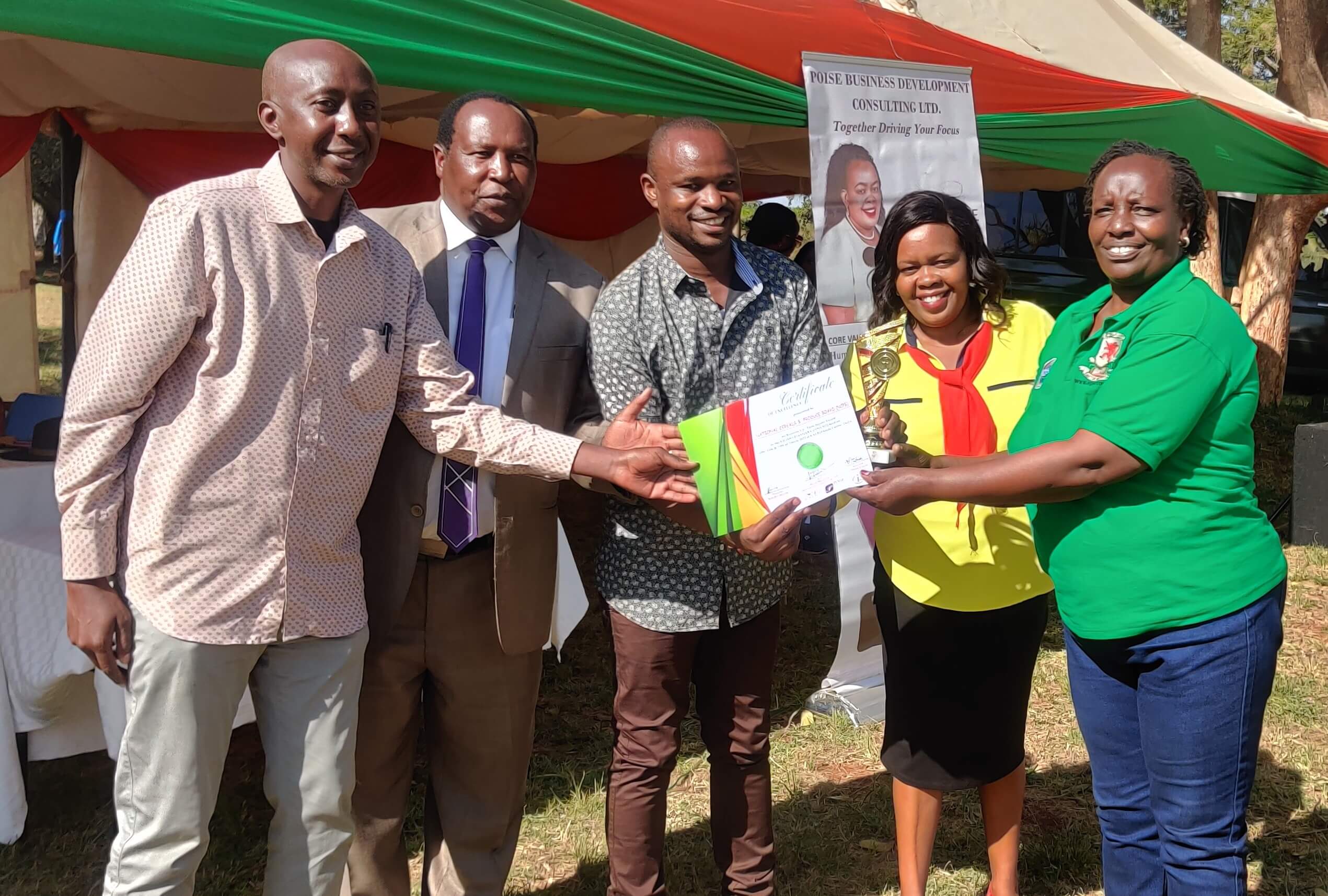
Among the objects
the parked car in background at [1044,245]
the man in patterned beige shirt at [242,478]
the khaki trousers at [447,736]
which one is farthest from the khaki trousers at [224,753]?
the parked car in background at [1044,245]

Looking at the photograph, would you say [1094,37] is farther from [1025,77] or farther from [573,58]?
[573,58]

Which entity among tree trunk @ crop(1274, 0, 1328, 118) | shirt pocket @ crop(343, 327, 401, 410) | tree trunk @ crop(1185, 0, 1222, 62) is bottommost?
shirt pocket @ crop(343, 327, 401, 410)

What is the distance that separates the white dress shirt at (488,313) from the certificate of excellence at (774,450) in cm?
46

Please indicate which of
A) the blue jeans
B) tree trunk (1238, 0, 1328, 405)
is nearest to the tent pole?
the blue jeans

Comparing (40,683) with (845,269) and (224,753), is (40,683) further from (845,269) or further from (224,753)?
(845,269)

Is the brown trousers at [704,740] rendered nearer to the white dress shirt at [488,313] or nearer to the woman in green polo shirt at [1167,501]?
the white dress shirt at [488,313]

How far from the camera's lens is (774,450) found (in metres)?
2.33

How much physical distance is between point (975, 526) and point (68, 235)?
523cm

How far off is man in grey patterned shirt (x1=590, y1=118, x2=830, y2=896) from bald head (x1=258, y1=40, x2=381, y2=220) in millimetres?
689

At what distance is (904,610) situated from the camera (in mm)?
2701

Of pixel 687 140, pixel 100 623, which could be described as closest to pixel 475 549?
pixel 100 623

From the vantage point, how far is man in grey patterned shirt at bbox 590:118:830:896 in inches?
97.3

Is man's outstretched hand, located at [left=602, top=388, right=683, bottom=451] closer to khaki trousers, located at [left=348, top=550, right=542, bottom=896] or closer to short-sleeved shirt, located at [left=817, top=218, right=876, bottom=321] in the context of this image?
khaki trousers, located at [left=348, top=550, right=542, bottom=896]

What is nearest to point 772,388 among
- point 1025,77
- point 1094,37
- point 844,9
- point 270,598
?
point 270,598
